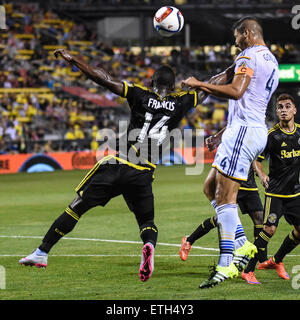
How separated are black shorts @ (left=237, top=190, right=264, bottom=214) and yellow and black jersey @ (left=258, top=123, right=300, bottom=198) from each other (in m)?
0.46

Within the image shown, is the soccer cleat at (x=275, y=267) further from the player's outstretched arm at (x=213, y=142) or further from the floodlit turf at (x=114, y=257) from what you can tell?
the player's outstretched arm at (x=213, y=142)

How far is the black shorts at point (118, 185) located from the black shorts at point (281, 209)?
1501 mm

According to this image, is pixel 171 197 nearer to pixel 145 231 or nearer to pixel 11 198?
pixel 11 198

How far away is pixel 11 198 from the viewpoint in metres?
19.3

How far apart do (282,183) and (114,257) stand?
2771 millimetres

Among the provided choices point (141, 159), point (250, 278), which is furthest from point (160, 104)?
point (250, 278)

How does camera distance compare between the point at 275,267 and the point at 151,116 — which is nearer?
the point at 151,116

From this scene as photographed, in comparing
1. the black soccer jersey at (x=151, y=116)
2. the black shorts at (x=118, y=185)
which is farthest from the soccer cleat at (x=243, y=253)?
the black soccer jersey at (x=151, y=116)

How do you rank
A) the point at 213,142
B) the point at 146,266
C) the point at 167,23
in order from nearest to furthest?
the point at 146,266 → the point at 213,142 → the point at 167,23

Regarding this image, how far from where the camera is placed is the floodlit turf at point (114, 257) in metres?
7.34

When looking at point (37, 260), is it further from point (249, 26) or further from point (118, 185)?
point (249, 26)

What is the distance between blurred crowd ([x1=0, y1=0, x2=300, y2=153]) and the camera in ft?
97.7

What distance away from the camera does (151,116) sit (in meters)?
8.08

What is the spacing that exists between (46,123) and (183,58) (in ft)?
41.3
